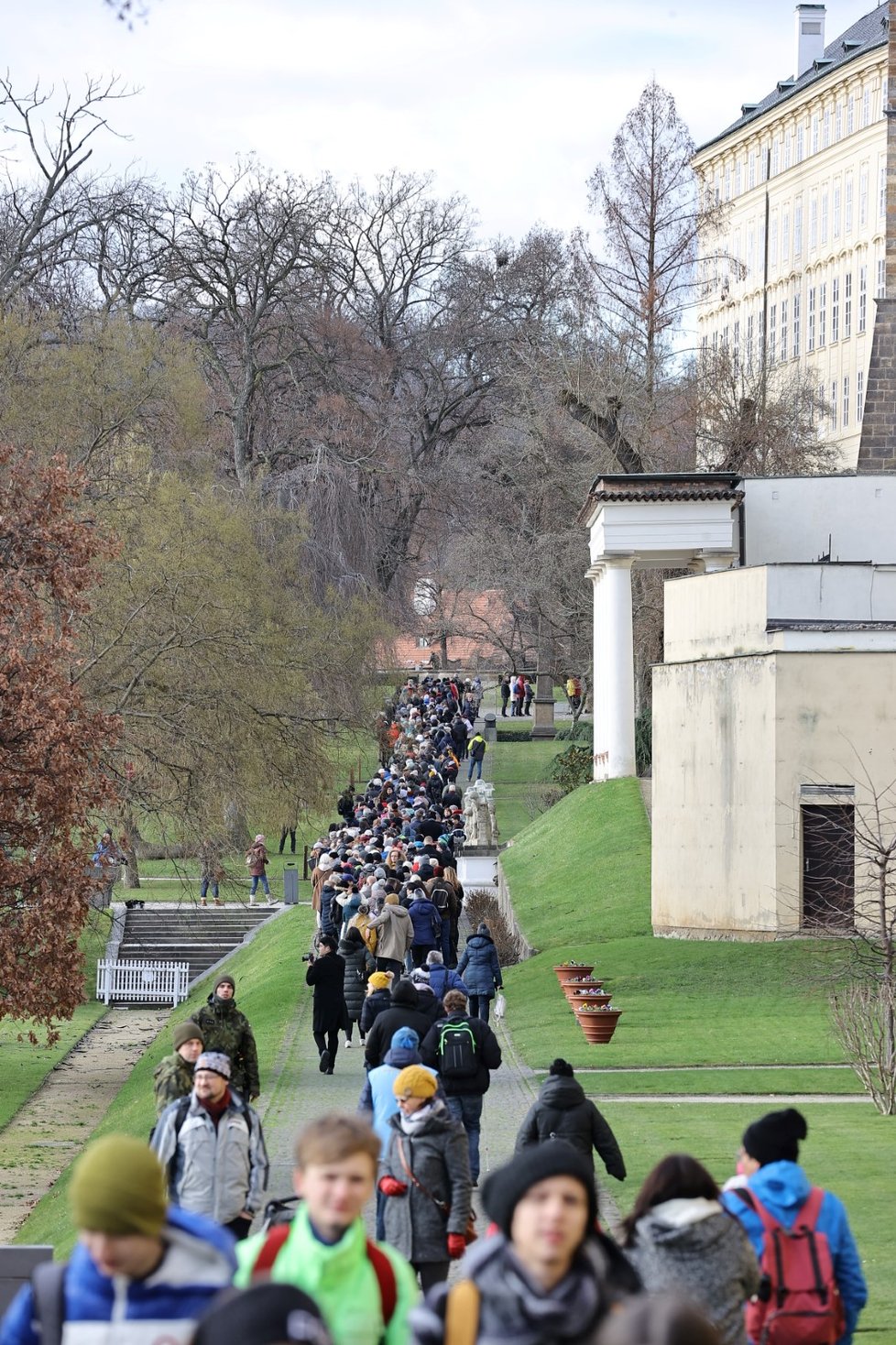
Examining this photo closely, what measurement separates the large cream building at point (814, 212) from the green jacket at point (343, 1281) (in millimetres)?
78949

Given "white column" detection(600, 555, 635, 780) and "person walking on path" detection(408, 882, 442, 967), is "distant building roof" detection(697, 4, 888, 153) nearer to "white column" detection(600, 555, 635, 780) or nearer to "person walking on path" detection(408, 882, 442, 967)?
"white column" detection(600, 555, 635, 780)

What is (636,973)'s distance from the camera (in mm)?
27453

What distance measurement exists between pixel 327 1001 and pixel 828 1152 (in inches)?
262

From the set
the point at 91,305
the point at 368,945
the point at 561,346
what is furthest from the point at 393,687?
the point at 368,945

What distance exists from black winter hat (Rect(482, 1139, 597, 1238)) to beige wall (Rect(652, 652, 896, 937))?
902 inches

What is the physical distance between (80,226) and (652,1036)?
2620cm

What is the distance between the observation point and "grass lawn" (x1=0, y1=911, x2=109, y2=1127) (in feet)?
92.5

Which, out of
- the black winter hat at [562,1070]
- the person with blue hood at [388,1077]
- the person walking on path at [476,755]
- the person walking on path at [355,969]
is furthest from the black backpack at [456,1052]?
the person walking on path at [476,755]

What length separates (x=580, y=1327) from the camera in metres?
4.61

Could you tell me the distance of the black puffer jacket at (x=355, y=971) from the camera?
21.8 metres

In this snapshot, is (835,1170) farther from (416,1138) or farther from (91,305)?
(91,305)

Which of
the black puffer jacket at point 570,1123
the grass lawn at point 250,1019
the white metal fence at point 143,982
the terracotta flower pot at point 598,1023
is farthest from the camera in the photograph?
the white metal fence at point 143,982

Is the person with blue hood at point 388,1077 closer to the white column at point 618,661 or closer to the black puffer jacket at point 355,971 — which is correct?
the black puffer jacket at point 355,971

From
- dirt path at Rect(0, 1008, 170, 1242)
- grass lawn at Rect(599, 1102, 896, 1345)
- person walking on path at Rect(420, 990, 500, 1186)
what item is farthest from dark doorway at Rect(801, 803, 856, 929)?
person walking on path at Rect(420, 990, 500, 1186)
